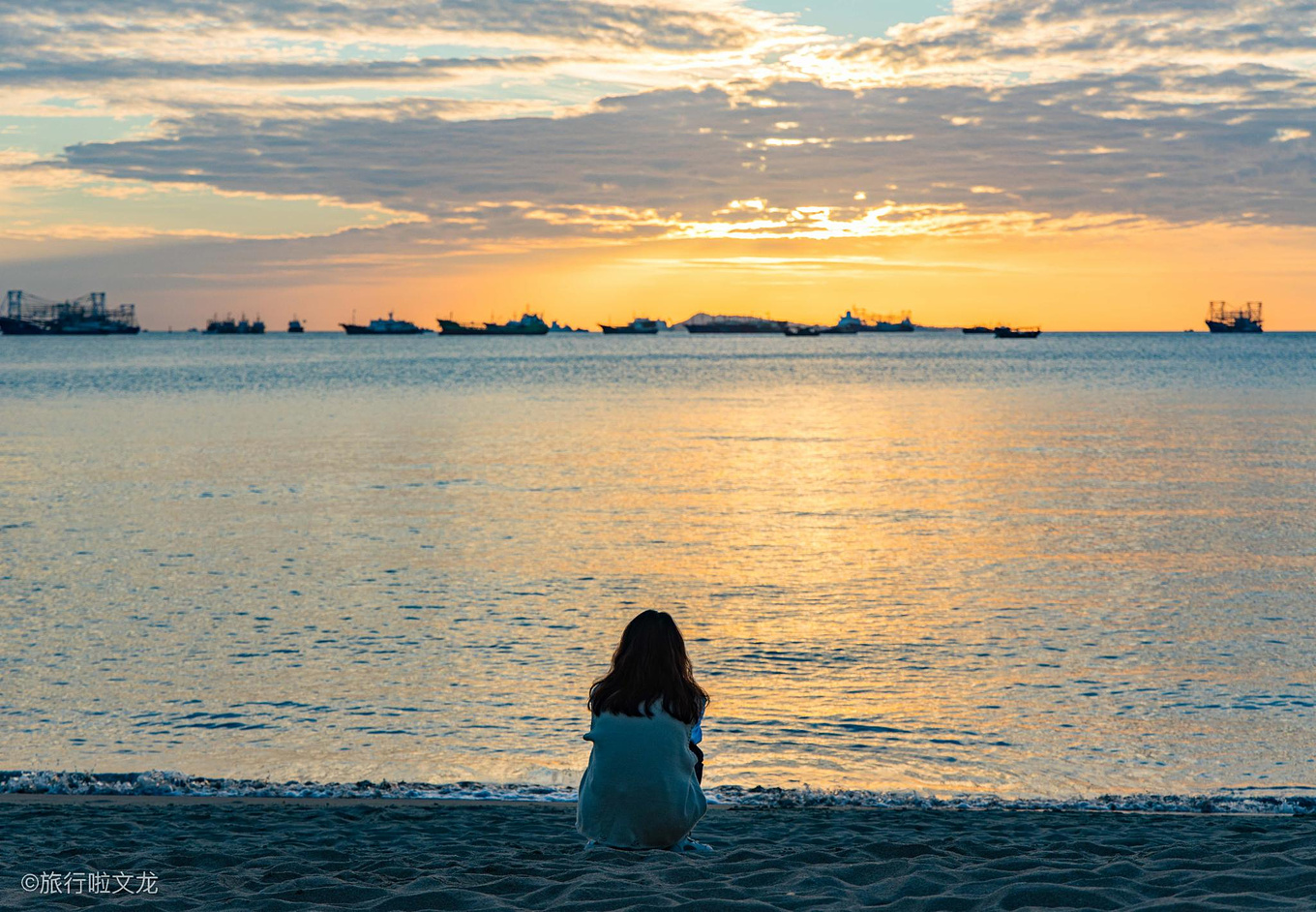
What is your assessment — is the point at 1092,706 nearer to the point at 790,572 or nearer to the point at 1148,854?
the point at 1148,854

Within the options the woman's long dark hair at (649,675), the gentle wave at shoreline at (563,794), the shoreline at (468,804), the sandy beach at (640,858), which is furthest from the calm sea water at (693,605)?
the woman's long dark hair at (649,675)

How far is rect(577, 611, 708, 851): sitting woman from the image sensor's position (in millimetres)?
6672

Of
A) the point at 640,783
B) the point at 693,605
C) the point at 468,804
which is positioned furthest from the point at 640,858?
the point at 693,605

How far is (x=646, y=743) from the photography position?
6758mm

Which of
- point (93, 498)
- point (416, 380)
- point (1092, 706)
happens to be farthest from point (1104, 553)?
point (416, 380)

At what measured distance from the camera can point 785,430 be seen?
53.1 metres

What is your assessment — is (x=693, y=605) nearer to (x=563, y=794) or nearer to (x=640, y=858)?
(x=563, y=794)

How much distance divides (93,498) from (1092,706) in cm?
2673

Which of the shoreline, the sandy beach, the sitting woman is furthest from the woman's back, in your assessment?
the shoreline

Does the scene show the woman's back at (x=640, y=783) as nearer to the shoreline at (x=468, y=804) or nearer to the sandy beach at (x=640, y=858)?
the sandy beach at (x=640, y=858)

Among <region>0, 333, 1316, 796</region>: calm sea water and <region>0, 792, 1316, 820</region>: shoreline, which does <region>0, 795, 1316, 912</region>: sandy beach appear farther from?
<region>0, 333, 1316, 796</region>: calm sea water

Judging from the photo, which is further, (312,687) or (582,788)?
(312,687)

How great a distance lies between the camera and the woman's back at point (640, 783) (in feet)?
22.2

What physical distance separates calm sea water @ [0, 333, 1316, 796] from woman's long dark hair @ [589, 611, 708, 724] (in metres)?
4.46
